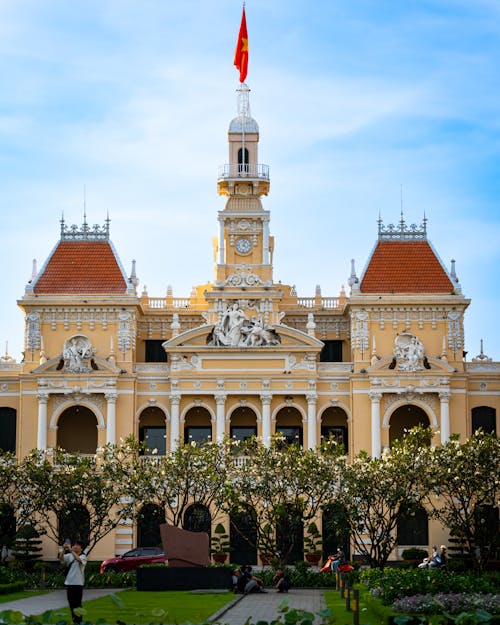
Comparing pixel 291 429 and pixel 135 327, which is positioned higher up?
pixel 135 327

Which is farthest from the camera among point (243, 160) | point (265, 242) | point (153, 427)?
point (243, 160)

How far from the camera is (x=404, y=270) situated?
85.2 meters

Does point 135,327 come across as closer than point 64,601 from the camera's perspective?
No

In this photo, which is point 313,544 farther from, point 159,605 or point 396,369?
point 159,605

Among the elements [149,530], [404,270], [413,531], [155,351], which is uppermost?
[404,270]

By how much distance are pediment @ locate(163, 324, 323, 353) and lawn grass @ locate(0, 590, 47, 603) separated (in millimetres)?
29356

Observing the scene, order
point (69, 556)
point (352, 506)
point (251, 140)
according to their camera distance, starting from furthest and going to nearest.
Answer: point (251, 140), point (352, 506), point (69, 556)

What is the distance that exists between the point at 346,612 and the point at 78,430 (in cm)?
4590

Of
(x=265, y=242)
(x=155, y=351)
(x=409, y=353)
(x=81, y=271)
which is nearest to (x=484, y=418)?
(x=409, y=353)

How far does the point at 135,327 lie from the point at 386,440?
61.6ft

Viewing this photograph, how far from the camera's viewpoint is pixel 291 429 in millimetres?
84812

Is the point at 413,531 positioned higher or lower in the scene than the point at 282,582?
higher

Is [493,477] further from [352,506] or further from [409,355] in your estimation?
[409,355]

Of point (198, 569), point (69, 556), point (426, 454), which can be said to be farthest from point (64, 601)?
point (426, 454)
